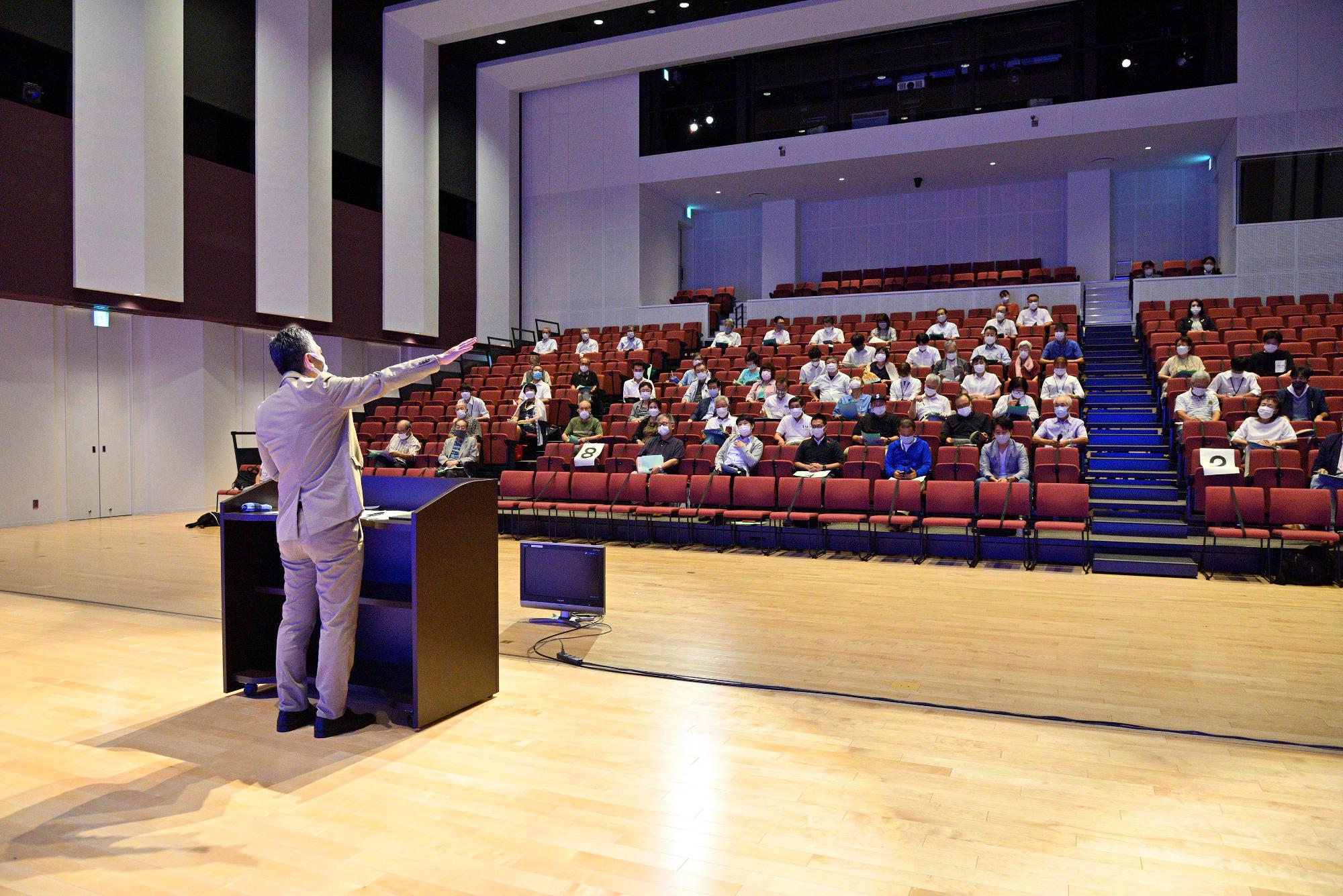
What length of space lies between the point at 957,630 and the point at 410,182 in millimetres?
12429

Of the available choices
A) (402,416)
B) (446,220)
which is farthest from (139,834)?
(446,220)

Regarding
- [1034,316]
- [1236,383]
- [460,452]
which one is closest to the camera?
[1236,383]

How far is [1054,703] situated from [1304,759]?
79 centimetres

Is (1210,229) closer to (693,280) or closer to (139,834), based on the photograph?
(693,280)

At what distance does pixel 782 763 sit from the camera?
8.86 ft

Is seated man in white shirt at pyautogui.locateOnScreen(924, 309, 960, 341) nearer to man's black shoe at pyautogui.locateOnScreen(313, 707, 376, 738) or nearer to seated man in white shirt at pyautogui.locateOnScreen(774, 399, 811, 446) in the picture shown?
seated man in white shirt at pyautogui.locateOnScreen(774, 399, 811, 446)

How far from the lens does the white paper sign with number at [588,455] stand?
8.99 meters

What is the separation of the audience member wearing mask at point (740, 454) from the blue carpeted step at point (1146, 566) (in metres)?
3.18

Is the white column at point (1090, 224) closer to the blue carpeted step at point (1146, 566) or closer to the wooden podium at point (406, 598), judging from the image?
the blue carpeted step at point (1146, 566)

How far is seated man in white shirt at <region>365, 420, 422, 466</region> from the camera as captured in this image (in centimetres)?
1013

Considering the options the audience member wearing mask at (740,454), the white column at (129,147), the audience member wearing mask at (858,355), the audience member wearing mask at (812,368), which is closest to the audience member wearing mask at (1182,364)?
the audience member wearing mask at (858,355)

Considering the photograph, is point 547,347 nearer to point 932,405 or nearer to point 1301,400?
point 932,405

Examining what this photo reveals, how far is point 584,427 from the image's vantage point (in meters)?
10.1

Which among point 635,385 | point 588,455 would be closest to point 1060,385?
point 588,455
